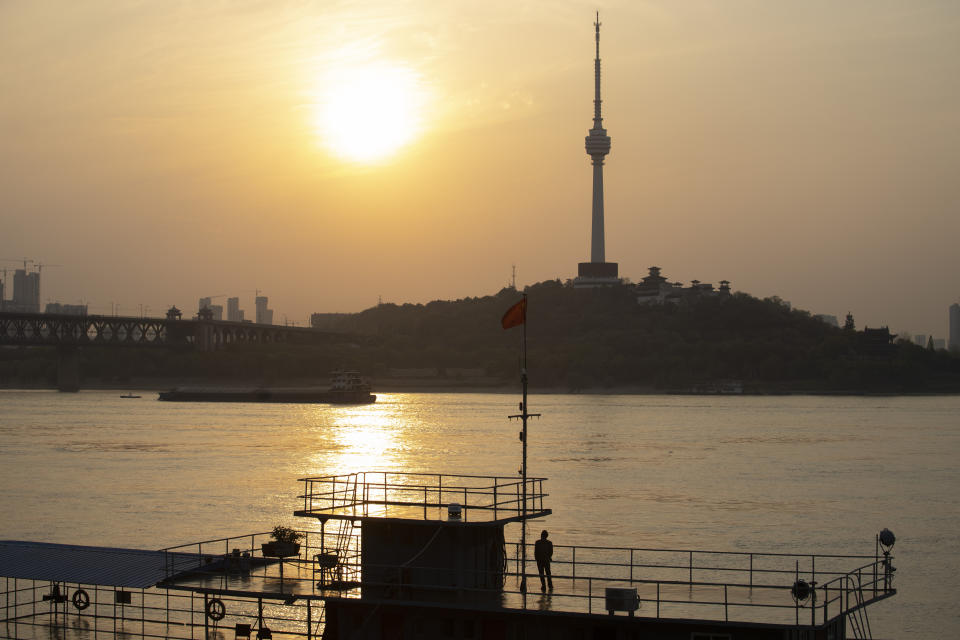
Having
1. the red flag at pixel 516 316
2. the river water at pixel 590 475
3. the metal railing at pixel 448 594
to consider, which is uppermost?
the red flag at pixel 516 316

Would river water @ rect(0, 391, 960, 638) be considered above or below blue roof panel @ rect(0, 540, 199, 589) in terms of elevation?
below

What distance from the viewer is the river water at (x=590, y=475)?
59312 millimetres

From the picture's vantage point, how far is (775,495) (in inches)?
3103

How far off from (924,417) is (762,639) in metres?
164

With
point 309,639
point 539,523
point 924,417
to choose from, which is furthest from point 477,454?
point 924,417

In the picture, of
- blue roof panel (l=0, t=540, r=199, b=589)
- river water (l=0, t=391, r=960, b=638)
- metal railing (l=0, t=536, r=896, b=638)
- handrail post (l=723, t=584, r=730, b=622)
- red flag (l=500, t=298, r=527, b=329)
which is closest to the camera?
handrail post (l=723, t=584, r=730, b=622)

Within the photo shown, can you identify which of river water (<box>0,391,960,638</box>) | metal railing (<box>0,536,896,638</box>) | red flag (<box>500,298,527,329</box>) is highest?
Answer: red flag (<box>500,298,527,329</box>)

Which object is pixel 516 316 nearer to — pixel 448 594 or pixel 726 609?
pixel 448 594

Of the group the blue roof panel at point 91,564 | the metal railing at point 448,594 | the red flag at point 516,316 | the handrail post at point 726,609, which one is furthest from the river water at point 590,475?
the blue roof panel at point 91,564

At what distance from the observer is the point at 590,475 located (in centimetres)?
9031

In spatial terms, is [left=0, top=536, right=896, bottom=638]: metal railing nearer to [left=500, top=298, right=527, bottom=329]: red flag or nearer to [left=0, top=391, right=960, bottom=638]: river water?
[left=500, top=298, right=527, bottom=329]: red flag

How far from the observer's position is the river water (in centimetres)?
5931

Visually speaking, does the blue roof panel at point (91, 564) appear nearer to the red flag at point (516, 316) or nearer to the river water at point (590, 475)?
the red flag at point (516, 316)

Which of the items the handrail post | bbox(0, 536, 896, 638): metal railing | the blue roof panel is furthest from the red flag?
the blue roof panel
